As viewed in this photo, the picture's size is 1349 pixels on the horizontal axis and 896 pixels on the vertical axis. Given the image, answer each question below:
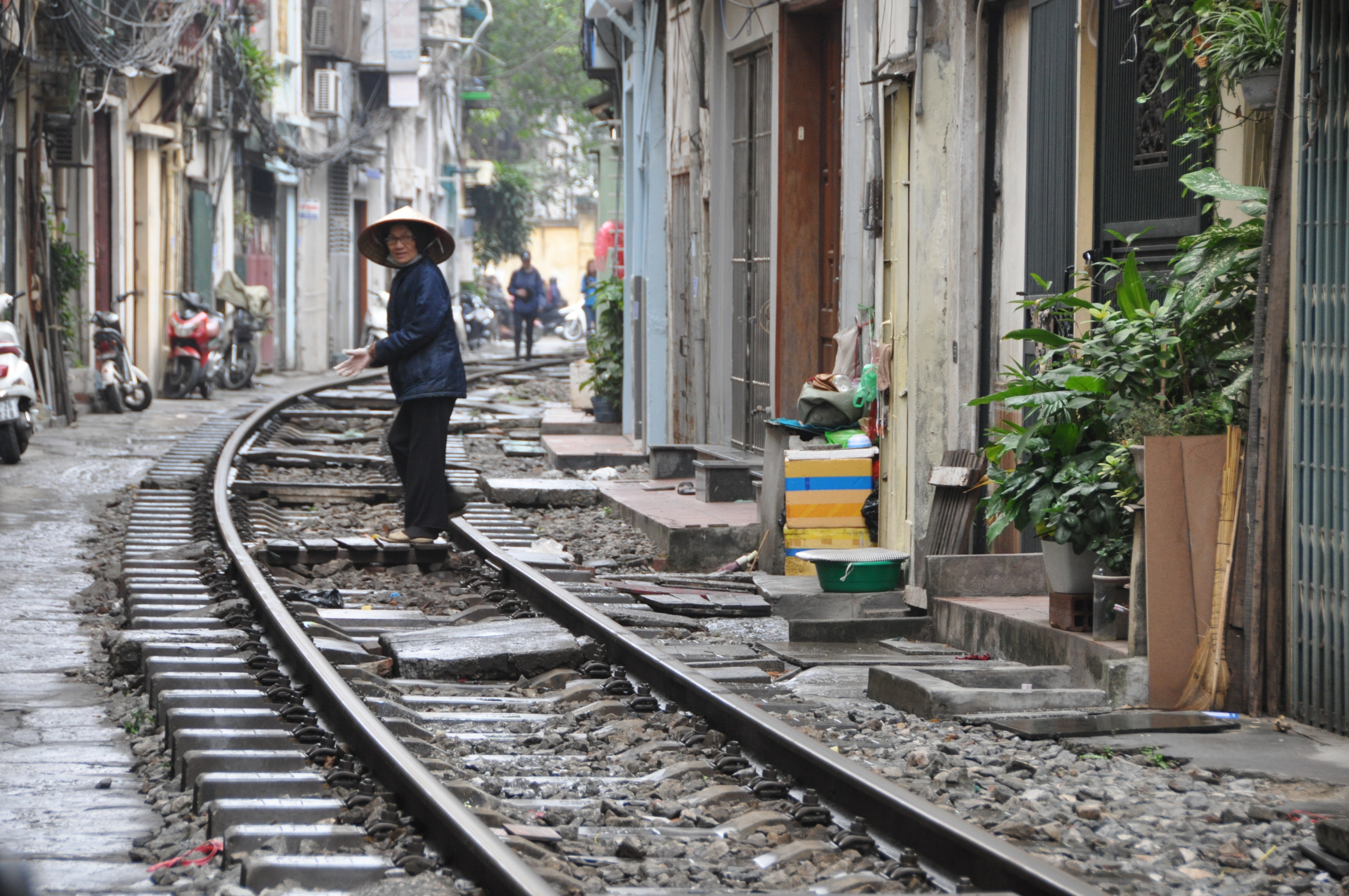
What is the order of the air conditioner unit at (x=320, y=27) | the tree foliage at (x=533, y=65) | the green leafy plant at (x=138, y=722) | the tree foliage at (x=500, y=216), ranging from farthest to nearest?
the tree foliage at (x=533, y=65), the tree foliage at (x=500, y=216), the air conditioner unit at (x=320, y=27), the green leafy plant at (x=138, y=722)

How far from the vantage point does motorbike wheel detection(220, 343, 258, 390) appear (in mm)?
24672

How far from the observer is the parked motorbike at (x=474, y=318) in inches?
1554

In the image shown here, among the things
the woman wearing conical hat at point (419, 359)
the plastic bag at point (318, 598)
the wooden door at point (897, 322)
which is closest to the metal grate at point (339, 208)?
the woman wearing conical hat at point (419, 359)

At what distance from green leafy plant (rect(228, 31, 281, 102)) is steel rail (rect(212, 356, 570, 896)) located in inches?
789

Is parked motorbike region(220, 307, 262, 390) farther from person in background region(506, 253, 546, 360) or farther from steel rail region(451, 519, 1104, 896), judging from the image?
steel rail region(451, 519, 1104, 896)

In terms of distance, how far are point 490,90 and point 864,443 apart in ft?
168

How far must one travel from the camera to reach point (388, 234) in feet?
32.2

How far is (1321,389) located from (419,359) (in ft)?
17.5

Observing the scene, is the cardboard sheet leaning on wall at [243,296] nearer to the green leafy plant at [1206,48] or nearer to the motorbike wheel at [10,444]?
the motorbike wheel at [10,444]

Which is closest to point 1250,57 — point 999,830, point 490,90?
point 999,830

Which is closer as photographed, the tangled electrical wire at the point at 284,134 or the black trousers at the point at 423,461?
the black trousers at the point at 423,461

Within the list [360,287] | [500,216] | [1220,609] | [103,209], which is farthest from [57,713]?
[500,216]

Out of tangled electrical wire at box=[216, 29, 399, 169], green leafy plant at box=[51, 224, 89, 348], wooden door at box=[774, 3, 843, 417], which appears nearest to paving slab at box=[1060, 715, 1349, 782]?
wooden door at box=[774, 3, 843, 417]

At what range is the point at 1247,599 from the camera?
5.88 meters
